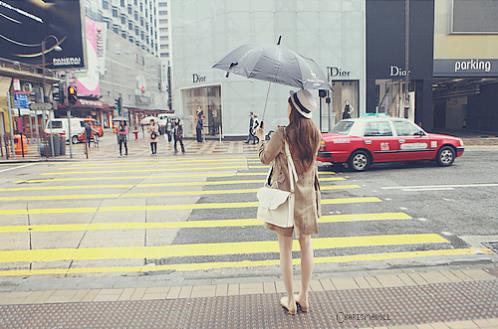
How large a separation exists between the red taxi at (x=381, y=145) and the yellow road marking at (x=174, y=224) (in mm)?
4829

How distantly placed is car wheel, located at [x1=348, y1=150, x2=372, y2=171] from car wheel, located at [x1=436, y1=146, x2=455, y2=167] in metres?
2.40

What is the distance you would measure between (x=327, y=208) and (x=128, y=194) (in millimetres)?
4581

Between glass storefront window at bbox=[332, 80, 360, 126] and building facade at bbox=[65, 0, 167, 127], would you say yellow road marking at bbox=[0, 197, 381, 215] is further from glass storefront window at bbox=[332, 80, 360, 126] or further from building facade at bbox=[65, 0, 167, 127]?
building facade at bbox=[65, 0, 167, 127]

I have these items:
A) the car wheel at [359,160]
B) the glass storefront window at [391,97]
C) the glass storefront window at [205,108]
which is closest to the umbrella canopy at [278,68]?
the car wheel at [359,160]

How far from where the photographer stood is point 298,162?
3387 mm

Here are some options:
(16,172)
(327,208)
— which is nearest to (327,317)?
(327,208)

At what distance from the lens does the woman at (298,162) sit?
3.33 meters

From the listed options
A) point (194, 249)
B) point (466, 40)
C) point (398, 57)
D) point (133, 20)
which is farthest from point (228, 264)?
point (133, 20)

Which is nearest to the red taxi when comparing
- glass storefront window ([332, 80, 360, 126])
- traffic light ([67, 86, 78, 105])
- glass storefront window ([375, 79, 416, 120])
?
traffic light ([67, 86, 78, 105])

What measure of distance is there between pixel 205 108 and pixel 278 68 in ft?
81.4

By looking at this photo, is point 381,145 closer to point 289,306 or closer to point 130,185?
point 130,185

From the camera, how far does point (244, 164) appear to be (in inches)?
556

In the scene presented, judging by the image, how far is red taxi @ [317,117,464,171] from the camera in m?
11.5

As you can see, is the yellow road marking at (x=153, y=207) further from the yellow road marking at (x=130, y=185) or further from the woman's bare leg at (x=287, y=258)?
the woman's bare leg at (x=287, y=258)
